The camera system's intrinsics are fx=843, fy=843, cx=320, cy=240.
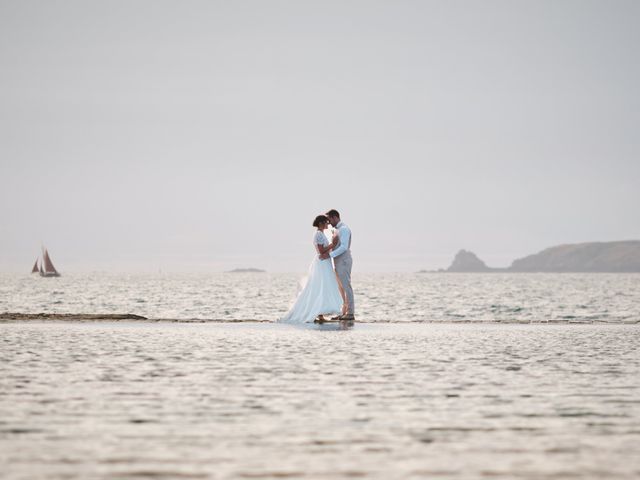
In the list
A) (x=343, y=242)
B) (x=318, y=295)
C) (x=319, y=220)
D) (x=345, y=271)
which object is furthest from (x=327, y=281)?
(x=319, y=220)

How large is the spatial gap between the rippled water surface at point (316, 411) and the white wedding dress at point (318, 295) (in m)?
7.94

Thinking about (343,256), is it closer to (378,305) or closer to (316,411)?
(316,411)

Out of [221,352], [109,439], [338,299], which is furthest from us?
[338,299]

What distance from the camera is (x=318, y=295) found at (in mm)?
23188

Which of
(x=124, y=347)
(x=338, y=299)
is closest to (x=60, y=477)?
(x=124, y=347)

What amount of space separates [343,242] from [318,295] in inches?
63.7

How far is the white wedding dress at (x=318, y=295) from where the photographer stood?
904 inches

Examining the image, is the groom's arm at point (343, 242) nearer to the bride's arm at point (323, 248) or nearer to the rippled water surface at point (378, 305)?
the bride's arm at point (323, 248)

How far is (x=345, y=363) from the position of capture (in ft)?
38.9

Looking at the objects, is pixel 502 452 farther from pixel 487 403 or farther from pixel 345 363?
pixel 345 363

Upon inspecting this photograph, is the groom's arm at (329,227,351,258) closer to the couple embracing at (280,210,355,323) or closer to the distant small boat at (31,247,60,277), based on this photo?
the couple embracing at (280,210,355,323)

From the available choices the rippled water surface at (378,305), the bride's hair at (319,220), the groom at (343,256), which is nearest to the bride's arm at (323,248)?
the groom at (343,256)

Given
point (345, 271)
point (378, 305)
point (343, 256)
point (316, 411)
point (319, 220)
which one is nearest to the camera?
point (316, 411)

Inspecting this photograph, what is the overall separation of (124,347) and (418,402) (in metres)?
7.70
